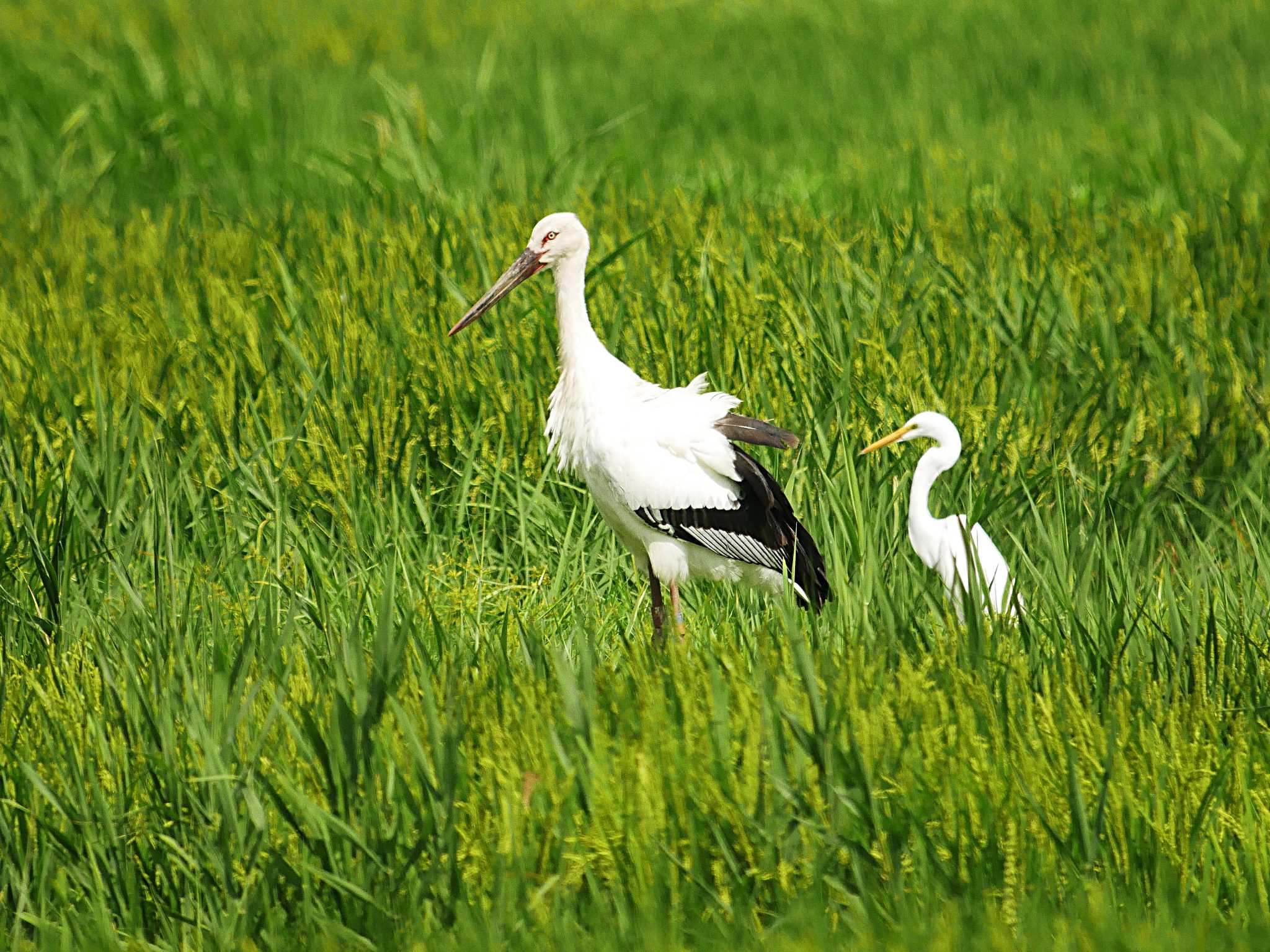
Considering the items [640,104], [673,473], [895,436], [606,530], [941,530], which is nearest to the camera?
[941,530]

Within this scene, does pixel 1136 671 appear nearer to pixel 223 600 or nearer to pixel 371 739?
pixel 371 739

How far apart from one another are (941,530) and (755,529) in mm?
485

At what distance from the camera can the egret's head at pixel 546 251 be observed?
153 inches

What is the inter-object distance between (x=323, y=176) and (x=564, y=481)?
146 inches

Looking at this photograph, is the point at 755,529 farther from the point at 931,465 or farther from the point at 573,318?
the point at 573,318

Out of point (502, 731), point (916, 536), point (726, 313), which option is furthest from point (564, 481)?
point (502, 731)

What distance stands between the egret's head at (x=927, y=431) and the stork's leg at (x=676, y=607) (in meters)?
0.65

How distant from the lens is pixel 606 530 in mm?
4207

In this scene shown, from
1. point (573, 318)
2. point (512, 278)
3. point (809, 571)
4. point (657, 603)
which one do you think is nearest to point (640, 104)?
point (512, 278)

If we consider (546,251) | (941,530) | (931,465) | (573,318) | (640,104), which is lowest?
(941,530)

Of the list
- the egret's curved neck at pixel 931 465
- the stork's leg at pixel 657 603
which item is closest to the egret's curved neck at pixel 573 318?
the stork's leg at pixel 657 603

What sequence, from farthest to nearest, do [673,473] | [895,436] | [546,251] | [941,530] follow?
[546,251], [895,436], [673,473], [941,530]

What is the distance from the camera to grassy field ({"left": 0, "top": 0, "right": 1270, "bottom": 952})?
2260 millimetres

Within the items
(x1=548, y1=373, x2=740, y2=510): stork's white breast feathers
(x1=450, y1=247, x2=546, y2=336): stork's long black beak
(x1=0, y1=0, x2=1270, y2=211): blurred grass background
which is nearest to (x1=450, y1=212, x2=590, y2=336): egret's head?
(x1=450, y1=247, x2=546, y2=336): stork's long black beak
